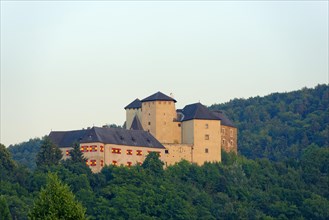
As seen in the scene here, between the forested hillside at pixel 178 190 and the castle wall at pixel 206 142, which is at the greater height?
the castle wall at pixel 206 142

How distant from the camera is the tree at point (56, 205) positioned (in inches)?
2125

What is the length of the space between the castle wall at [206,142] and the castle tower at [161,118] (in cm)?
201

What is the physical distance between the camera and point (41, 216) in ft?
177

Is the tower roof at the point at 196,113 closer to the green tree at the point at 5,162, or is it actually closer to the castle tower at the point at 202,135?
the castle tower at the point at 202,135

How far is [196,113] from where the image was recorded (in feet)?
389

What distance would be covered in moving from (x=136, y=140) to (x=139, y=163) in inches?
86.0

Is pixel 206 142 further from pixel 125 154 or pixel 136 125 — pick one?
pixel 125 154

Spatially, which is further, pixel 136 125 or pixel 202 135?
pixel 136 125

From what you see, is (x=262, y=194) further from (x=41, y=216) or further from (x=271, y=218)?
(x=41, y=216)

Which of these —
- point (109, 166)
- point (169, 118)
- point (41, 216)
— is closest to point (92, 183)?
point (109, 166)

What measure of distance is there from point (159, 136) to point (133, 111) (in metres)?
4.85

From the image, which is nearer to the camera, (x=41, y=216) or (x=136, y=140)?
(x=41, y=216)

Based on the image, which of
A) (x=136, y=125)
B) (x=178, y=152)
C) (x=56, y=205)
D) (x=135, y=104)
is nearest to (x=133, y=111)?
(x=135, y=104)

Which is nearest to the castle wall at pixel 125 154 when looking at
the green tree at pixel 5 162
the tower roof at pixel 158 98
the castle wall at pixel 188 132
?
the castle wall at pixel 188 132
